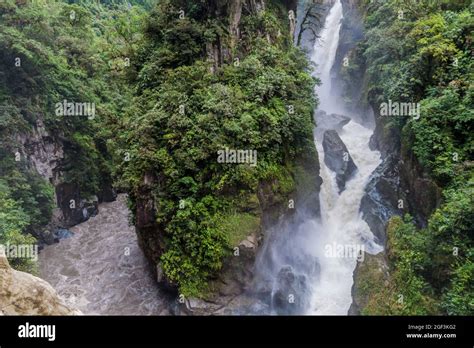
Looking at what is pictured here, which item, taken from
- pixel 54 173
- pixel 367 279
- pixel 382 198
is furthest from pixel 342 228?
pixel 54 173

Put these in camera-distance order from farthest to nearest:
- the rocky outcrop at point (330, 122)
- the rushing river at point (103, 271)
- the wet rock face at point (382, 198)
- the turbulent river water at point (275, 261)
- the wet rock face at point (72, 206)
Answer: the rocky outcrop at point (330, 122)
the wet rock face at point (72, 206)
the wet rock face at point (382, 198)
the rushing river at point (103, 271)
the turbulent river water at point (275, 261)

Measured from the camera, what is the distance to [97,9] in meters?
49.9

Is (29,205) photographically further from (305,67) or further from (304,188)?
(305,67)

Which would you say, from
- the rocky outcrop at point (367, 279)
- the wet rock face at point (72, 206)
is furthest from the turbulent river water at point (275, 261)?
the rocky outcrop at point (367, 279)

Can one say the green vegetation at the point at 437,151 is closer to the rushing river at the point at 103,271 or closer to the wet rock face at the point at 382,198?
the wet rock face at the point at 382,198

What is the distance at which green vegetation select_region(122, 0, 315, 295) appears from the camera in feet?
41.2

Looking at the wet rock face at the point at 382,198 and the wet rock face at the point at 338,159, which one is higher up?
the wet rock face at the point at 338,159

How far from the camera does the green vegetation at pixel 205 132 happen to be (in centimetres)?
1257

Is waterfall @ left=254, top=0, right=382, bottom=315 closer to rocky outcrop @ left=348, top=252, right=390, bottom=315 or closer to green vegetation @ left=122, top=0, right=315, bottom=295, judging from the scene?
rocky outcrop @ left=348, top=252, right=390, bottom=315

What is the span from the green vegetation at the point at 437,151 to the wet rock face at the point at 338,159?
14.2 ft

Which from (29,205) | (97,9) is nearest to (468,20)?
(29,205)

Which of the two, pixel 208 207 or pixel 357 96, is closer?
pixel 208 207

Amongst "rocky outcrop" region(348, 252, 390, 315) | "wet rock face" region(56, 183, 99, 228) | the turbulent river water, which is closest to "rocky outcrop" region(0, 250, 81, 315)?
the turbulent river water

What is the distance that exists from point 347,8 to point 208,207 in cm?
3212
